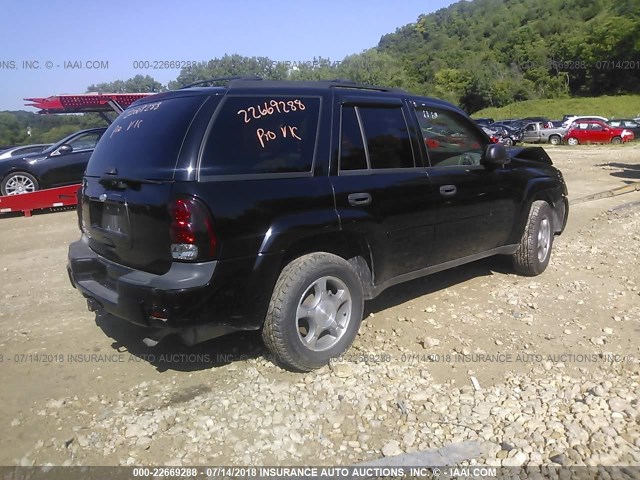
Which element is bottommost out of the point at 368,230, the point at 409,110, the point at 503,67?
the point at 368,230

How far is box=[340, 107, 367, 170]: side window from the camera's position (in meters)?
3.62

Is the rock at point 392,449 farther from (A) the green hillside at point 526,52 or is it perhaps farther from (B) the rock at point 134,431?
(A) the green hillside at point 526,52

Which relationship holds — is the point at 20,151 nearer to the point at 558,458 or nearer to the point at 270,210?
the point at 270,210

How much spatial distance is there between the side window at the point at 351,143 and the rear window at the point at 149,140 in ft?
3.26

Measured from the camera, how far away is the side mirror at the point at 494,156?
4492 millimetres

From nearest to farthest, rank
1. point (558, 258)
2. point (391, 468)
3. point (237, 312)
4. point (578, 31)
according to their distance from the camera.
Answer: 1. point (391, 468)
2. point (237, 312)
3. point (558, 258)
4. point (578, 31)

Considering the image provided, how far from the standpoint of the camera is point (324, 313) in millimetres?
3539

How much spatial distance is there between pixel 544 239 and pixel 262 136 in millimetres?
3487

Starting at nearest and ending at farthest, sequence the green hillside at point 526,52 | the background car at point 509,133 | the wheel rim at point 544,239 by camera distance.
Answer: the wheel rim at point 544,239
the background car at point 509,133
the green hillside at point 526,52

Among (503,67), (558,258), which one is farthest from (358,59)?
(558,258)

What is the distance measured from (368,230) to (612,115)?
60.6m

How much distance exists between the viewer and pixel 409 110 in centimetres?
413

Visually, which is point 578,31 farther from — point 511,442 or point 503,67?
point 511,442

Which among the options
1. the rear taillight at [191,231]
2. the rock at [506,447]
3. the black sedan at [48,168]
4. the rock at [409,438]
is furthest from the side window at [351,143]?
the black sedan at [48,168]
